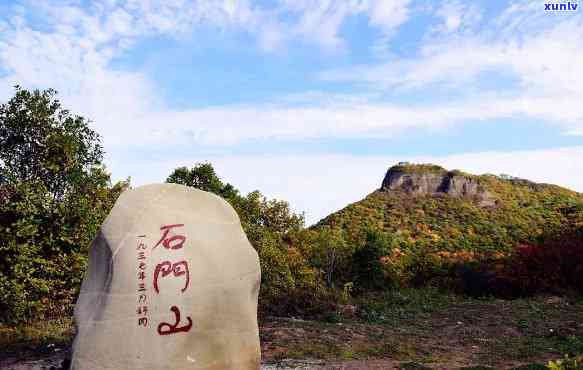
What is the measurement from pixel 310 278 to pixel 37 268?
8.97 m

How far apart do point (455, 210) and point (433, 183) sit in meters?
6.96

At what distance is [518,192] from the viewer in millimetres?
50719

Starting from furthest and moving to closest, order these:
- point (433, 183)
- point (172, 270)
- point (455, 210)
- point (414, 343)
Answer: point (433, 183) < point (455, 210) < point (414, 343) < point (172, 270)

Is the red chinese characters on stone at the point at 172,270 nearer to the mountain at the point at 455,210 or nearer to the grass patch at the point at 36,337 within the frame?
the grass patch at the point at 36,337

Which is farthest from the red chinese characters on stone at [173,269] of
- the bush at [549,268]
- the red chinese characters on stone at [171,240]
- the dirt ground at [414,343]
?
the bush at [549,268]

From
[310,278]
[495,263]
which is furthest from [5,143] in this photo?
[495,263]

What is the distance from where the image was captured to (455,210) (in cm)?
4631

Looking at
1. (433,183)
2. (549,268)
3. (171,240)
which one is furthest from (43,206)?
(433,183)

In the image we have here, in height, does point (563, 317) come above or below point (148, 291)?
below

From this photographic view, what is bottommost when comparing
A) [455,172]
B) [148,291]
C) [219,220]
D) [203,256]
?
[148,291]

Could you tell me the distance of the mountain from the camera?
37750mm

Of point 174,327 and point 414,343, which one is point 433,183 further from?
point 174,327

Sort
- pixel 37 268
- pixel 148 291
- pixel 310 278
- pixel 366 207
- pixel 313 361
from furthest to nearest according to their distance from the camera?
1. pixel 366 207
2. pixel 310 278
3. pixel 37 268
4. pixel 313 361
5. pixel 148 291

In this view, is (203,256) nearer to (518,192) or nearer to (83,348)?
(83,348)
